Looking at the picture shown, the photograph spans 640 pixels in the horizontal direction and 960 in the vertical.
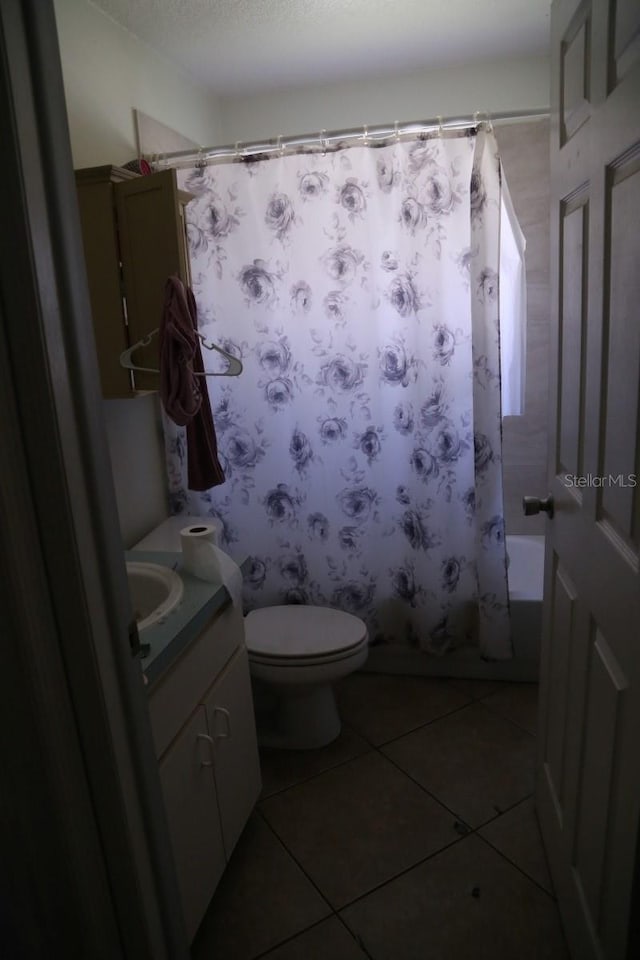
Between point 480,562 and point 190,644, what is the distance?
4.06 ft

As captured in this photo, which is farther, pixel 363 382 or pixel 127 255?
pixel 363 382

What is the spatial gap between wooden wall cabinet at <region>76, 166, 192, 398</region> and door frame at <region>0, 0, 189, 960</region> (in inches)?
37.7

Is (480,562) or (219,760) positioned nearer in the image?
(219,760)

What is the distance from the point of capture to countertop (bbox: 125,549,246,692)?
1.23 meters

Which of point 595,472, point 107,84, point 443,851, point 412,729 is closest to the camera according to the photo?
point 595,472

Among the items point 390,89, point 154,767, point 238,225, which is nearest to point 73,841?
point 154,767

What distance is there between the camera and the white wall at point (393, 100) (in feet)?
8.25

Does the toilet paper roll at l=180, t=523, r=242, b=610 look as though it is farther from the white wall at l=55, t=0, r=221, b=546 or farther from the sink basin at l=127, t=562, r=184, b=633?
the white wall at l=55, t=0, r=221, b=546

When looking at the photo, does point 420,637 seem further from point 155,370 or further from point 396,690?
point 155,370

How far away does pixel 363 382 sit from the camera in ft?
7.33

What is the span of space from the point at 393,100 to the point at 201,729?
2.50 metres

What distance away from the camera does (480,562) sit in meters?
2.28

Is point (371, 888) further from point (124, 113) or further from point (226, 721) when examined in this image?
point (124, 113)

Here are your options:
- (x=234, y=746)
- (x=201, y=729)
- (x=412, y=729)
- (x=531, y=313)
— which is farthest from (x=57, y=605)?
(x=531, y=313)
